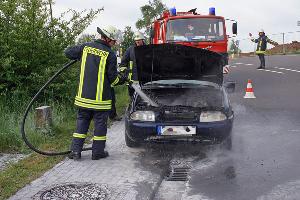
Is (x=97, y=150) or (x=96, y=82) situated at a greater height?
(x=96, y=82)

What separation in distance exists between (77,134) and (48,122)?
5.34 ft

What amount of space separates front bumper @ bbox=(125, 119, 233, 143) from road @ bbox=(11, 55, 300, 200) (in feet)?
1.01

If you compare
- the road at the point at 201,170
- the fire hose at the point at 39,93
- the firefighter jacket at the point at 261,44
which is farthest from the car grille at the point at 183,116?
the firefighter jacket at the point at 261,44

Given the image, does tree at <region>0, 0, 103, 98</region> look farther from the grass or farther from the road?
the road

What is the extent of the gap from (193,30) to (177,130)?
23.5 feet

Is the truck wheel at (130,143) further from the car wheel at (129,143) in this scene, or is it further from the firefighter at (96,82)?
the firefighter at (96,82)

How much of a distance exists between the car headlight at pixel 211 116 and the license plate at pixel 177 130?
0.72 ft

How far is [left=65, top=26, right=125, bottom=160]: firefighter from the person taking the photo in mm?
6250

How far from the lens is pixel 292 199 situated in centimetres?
471

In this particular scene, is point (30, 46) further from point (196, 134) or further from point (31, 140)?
point (196, 134)

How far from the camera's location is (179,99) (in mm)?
7359

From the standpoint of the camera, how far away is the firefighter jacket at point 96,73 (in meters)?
6.23

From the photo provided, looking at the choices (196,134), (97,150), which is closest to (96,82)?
(97,150)

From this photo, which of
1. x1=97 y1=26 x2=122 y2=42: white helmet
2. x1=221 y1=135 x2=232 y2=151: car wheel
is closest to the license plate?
x1=221 y1=135 x2=232 y2=151: car wheel
